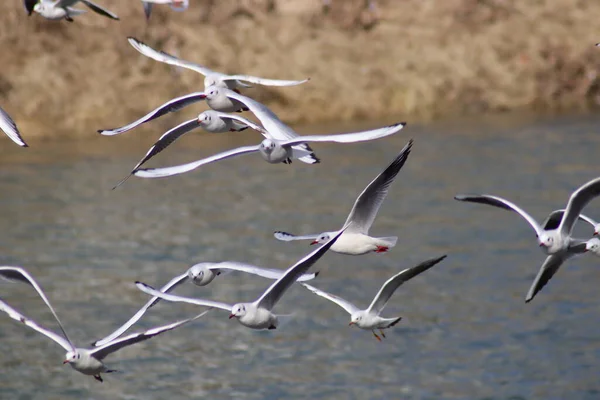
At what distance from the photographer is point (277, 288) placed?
1040 cm

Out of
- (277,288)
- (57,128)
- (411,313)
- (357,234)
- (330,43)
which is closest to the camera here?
(277,288)

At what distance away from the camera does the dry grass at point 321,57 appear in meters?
34.6

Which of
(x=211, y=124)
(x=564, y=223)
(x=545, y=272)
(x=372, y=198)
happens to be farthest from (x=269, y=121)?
(x=545, y=272)

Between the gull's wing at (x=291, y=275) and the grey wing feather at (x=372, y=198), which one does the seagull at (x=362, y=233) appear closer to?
the grey wing feather at (x=372, y=198)

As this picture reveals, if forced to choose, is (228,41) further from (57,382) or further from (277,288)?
(277,288)

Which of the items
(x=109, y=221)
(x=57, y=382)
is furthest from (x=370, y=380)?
(x=109, y=221)

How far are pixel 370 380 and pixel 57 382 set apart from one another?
519cm

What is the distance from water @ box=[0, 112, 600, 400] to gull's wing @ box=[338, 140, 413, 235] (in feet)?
30.9

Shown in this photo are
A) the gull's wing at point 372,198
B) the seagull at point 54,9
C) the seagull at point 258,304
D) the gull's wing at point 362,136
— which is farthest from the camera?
the seagull at point 54,9

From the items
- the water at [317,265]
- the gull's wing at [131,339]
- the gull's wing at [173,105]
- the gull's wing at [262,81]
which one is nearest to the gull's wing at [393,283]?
the gull's wing at [131,339]

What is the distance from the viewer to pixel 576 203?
1047 cm

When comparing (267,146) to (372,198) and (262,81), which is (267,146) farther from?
(372,198)

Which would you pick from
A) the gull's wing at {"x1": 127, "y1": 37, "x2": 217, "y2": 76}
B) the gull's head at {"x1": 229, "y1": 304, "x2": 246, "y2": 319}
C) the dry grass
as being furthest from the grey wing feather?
the dry grass

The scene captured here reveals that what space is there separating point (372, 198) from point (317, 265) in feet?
55.1
